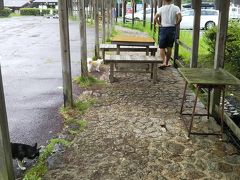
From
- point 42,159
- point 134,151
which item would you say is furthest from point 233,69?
point 42,159

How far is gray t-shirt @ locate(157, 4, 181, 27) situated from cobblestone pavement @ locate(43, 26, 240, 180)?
2995 millimetres

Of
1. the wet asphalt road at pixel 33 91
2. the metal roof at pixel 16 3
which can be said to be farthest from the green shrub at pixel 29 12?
the wet asphalt road at pixel 33 91

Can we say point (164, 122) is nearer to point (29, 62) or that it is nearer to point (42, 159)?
point (42, 159)

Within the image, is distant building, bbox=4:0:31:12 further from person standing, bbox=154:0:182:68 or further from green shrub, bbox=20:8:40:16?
person standing, bbox=154:0:182:68

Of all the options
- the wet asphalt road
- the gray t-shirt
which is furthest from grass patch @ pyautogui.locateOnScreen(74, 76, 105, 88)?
the gray t-shirt

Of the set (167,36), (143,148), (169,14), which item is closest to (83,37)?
(167,36)

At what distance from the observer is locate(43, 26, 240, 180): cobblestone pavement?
390 centimetres

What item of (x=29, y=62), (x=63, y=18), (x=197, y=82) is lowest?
(x=29, y=62)

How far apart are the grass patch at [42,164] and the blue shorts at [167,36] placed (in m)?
5.15

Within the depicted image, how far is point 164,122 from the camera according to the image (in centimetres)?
545

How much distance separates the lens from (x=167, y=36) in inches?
355

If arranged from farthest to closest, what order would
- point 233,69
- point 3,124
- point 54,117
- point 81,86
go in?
point 233,69 < point 81,86 < point 54,117 < point 3,124

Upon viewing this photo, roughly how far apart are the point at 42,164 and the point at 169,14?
605 centimetres

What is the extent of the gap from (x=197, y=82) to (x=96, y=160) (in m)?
1.62
